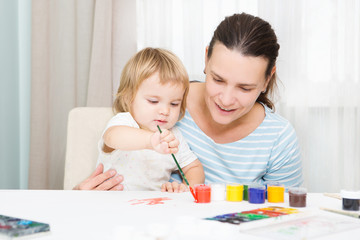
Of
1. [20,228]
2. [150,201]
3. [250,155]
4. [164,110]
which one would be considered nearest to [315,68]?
[250,155]

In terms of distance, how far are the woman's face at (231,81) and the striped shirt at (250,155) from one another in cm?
15

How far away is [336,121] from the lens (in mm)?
2359

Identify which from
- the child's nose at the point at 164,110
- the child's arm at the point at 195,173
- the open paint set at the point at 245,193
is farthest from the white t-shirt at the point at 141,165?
the open paint set at the point at 245,193

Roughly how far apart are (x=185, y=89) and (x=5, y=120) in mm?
1393

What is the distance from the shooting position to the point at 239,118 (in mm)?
1699

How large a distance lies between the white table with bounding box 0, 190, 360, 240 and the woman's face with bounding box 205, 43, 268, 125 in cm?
41

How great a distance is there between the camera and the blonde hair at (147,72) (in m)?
1.44

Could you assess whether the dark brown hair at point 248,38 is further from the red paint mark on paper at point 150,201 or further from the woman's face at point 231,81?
the red paint mark on paper at point 150,201

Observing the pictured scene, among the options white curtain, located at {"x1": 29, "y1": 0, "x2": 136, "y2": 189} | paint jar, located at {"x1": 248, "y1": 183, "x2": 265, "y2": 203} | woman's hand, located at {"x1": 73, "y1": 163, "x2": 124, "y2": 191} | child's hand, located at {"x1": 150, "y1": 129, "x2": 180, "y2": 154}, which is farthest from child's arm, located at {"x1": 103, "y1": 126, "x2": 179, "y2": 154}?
white curtain, located at {"x1": 29, "y1": 0, "x2": 136, "y2": 189}

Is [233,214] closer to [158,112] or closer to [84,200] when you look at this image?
[84,200]

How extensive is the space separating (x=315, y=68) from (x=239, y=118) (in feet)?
2.91

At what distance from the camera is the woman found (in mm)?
1409

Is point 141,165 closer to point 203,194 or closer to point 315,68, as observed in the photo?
point 203,194

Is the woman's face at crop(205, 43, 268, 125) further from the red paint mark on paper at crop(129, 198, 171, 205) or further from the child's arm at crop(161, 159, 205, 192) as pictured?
the red paint mark on paper at crop(129, 198, 171, 205)
